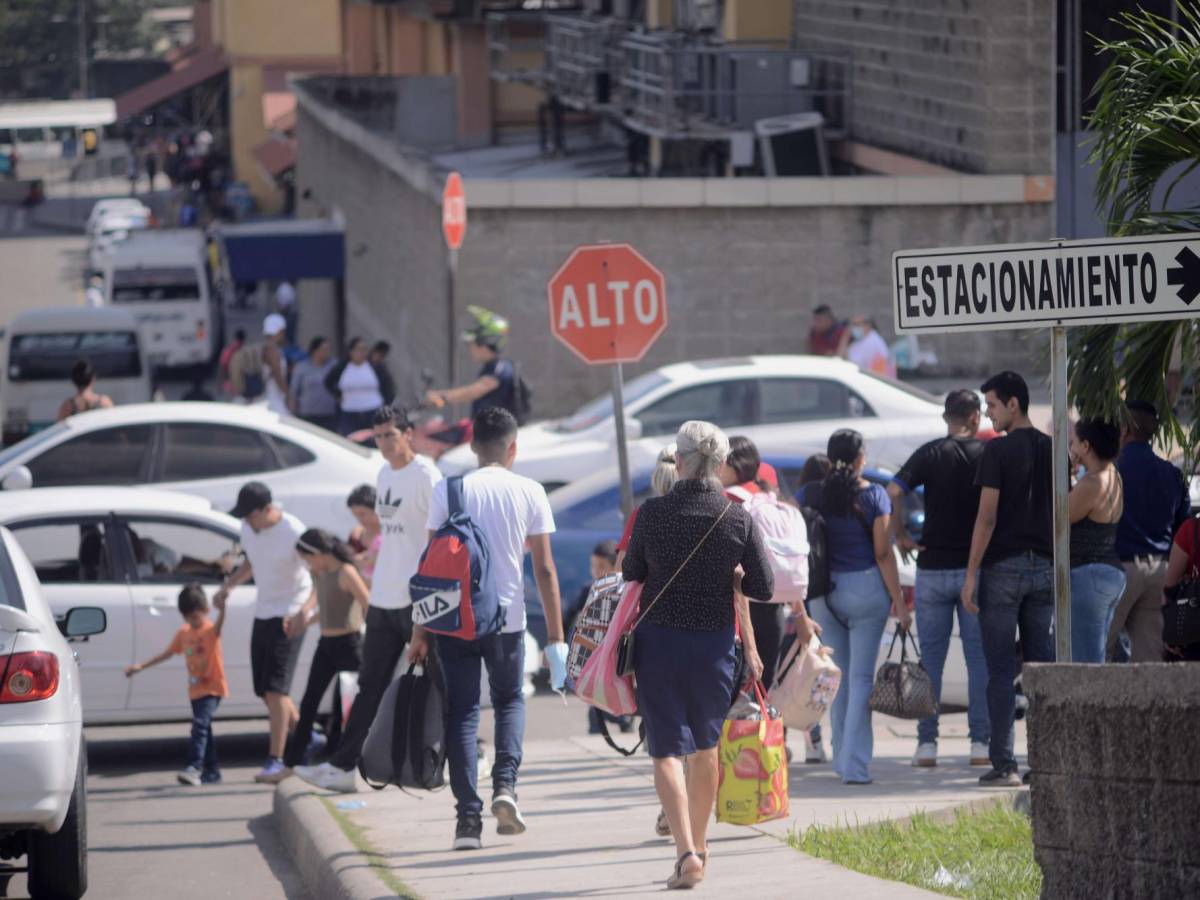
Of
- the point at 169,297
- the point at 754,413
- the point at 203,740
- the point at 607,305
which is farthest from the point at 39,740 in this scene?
the point at 169,297

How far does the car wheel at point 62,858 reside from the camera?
282 inches

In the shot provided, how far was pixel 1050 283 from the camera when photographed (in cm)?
583

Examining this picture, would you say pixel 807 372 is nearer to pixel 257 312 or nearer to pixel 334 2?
pixel 257 312

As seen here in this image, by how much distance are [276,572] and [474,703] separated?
2638 mm

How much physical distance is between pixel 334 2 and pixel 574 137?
97.8ft

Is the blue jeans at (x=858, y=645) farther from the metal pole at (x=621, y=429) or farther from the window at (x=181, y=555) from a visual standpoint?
the window at (x=181, y=555)

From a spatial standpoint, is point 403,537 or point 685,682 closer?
point 685,682

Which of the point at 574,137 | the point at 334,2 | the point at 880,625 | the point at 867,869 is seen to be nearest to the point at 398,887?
the point at 867,869

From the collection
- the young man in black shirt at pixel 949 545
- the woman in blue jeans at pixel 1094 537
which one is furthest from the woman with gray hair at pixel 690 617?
the young man in black shirt at pixel 949 545

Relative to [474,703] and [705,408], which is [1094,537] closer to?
[474,703]

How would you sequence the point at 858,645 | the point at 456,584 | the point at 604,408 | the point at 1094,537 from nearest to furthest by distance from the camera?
the point at 456,584, the point at 1094,537, the point at 858,645, the point at 604,408

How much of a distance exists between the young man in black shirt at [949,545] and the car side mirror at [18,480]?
6577mm

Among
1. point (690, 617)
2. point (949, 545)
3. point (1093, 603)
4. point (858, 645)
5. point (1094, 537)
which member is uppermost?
point (690, 617)

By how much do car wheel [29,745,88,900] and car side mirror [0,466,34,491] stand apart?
609 centimetres
